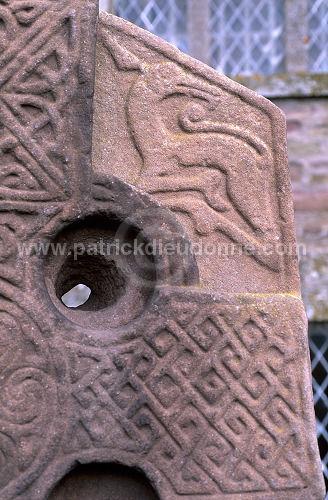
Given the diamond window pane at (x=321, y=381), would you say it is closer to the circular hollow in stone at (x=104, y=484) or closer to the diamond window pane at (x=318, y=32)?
the diamond window pane at (x=318, y=32)

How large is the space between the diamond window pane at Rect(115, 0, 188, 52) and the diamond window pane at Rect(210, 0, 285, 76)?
0.20m

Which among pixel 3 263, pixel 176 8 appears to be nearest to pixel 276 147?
pixel 3 263

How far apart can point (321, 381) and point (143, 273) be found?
2279 millimetres

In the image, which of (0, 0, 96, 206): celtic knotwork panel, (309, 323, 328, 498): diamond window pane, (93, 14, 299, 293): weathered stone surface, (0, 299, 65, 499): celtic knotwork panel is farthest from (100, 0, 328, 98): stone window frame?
(0, 299, 65, 499): celtic knotwork panel

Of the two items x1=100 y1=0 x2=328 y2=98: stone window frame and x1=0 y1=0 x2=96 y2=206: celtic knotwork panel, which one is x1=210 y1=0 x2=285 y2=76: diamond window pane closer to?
x1=100 y1=0 x2=328 y2=98: stone window frame

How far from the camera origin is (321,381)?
10.7 feet

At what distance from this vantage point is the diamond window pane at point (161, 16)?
3.55m

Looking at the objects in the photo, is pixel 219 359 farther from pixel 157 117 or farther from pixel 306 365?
pixel 157 117

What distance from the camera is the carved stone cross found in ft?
3.86

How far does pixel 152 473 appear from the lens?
1.19 m

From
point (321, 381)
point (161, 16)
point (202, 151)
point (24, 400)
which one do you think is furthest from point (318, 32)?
point (24, 400)

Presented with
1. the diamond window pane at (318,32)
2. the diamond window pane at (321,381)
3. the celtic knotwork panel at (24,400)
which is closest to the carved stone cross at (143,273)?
the celtic knotwork panel at (24,400)

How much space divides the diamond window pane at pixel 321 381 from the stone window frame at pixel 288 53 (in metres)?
1.43

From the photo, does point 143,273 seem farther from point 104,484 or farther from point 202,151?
point 104,484
